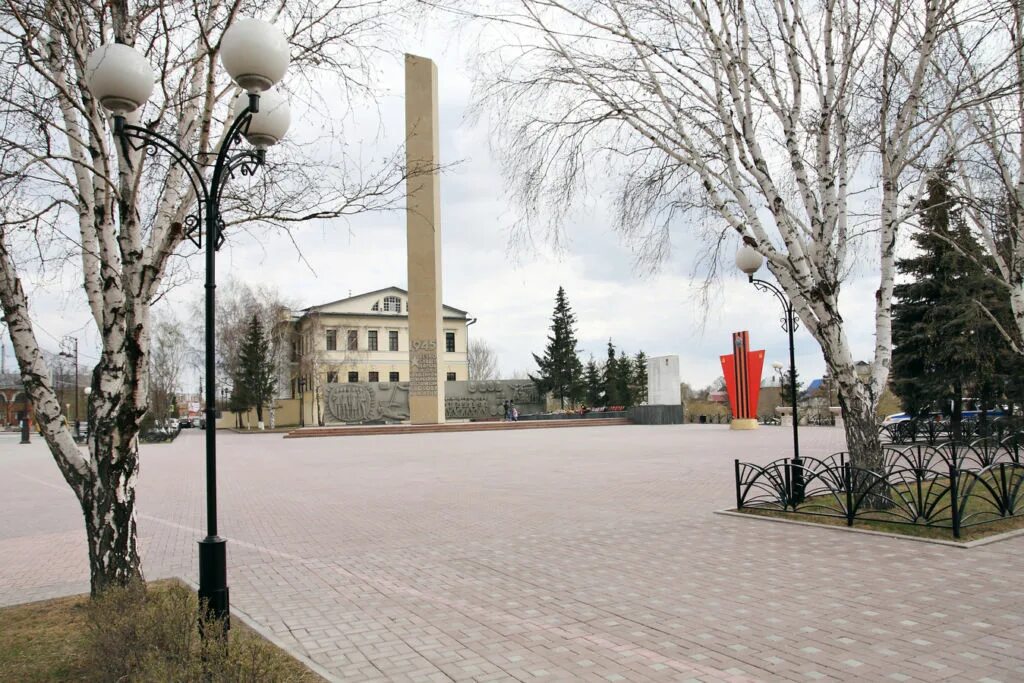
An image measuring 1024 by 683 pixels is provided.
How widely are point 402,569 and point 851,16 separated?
9.34 meters

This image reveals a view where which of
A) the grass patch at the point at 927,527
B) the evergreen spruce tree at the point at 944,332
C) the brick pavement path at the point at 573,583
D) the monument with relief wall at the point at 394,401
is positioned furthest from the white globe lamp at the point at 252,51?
the monument with relief wall at the point at 394,401

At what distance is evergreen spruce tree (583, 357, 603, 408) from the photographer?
223ft

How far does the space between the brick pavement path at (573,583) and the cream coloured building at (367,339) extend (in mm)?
47171

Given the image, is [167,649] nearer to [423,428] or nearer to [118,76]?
[118,76]

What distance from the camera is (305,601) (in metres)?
6.35

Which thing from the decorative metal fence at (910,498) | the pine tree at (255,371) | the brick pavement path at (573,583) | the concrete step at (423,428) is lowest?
the concrete step at (423,428)

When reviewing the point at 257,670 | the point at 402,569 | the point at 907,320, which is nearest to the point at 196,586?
the point at 402,569

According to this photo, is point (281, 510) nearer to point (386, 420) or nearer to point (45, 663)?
point (45, 663)

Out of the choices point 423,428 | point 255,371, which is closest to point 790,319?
point 423,428

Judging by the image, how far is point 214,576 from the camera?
480 centimetres

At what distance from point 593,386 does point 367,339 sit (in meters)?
21.3

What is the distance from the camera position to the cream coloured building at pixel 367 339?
6022cm

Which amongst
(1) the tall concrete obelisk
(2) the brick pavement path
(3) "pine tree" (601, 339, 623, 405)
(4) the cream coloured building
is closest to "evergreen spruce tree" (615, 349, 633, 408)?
(3) "pine tree" (601, 339, 623, 405)

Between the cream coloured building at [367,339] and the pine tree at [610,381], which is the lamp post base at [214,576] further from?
the pine tree at [610,381]
